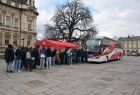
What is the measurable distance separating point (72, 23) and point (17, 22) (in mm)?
13879

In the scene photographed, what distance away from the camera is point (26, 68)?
19.0m

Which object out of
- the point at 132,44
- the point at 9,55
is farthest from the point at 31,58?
the point at 132,44

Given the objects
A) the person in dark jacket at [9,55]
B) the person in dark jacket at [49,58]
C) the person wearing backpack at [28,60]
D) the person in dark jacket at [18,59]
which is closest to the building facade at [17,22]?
the person in dark jacket at [49,58]

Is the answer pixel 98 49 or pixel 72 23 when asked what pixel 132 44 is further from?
pixel 98 49

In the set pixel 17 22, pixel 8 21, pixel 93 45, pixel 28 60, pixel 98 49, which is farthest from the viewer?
pixel 17 22

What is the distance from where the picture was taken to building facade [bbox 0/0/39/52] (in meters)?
56.8

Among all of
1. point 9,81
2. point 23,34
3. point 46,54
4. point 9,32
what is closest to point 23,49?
point 46,54

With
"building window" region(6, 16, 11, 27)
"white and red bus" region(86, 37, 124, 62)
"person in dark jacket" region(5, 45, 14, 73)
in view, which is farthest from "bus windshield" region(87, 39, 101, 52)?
"building window" region(6, 16, 11, 27)

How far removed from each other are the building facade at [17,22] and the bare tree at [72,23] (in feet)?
19.6

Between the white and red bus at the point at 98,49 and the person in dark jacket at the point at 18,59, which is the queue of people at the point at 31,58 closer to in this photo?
the person in dark jacket at the point at 18,59

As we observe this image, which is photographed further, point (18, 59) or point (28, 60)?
point (28, 60)

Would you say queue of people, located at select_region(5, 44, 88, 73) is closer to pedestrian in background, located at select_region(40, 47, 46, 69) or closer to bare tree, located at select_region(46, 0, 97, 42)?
pedestrian in background, located at select_region(40, 47, 46, 69)

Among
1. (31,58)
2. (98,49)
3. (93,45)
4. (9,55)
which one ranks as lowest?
(31,58)

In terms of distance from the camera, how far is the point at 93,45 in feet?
102
